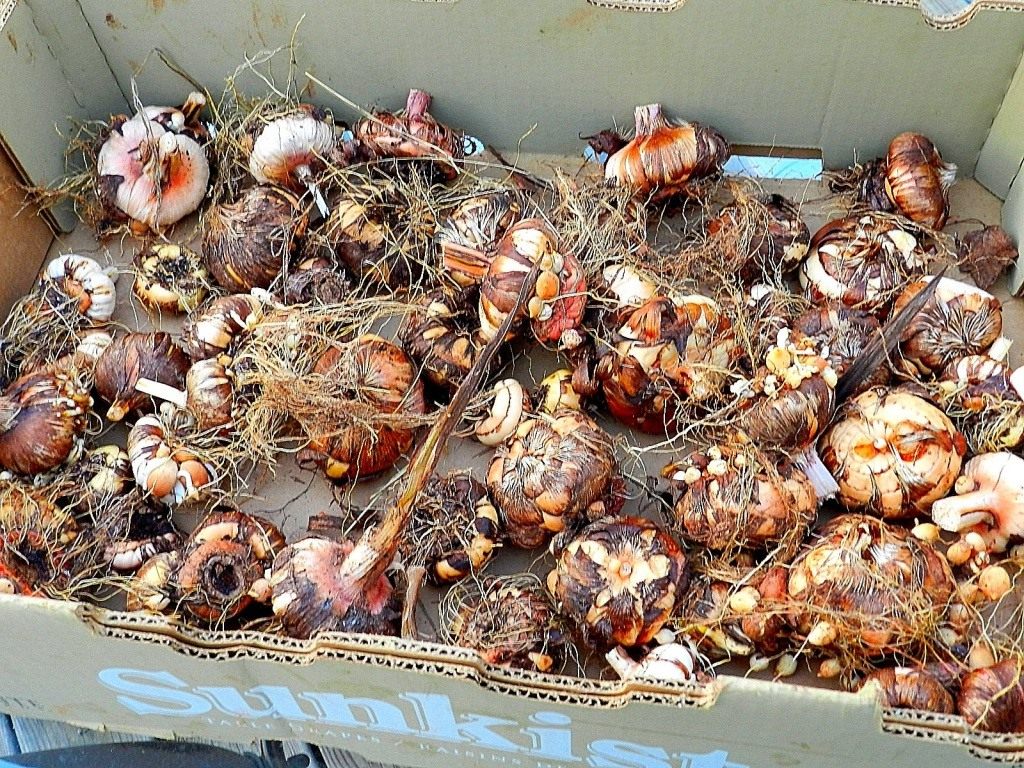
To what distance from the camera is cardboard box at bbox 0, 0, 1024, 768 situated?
88cm

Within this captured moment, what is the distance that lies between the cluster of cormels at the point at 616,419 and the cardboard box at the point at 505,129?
0.10 m

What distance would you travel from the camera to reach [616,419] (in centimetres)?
132

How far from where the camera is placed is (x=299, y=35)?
1486 millimetres

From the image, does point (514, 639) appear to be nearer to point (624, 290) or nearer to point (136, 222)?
point (624, 290)

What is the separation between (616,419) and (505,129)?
574mm

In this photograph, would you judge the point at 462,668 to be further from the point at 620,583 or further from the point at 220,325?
the point at 220,325

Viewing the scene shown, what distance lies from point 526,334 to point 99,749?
784 mm

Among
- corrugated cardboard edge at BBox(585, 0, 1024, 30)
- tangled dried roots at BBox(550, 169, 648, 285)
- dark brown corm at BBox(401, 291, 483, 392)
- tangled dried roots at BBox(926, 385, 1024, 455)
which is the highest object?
corrugated cardboard edge at BBox(585, 0, 1024, 30)

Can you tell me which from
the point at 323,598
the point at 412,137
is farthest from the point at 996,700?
the point at 412,137

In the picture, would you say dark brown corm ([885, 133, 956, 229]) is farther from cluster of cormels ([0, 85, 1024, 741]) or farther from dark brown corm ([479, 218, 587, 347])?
dark brown corm ([479, 218, 587, 347])

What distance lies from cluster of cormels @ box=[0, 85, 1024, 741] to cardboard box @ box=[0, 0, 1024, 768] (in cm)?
10

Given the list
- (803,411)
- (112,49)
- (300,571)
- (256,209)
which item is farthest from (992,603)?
(112,49)

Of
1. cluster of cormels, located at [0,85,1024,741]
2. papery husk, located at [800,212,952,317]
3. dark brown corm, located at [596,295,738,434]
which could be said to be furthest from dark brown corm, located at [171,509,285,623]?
papery husk, located at [800,212,952,317]

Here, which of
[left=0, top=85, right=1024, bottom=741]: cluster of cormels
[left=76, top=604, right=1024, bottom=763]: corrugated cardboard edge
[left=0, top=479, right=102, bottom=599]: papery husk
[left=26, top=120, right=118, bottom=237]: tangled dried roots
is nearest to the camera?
[left=76, top=604, right=1024, bottom=763]: corrugated cardboard edge
